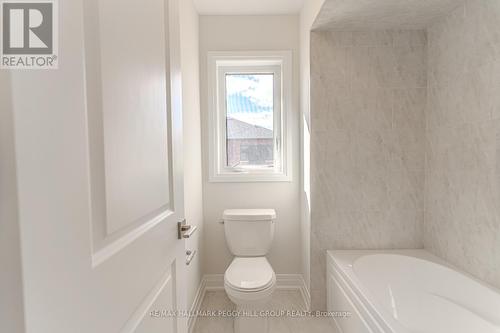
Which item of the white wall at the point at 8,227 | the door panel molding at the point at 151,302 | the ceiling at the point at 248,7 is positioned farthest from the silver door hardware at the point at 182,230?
the ceiling at the point at 248,7

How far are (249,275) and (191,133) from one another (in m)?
1.10

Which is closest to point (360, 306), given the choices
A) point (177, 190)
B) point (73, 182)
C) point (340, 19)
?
point (177, 190)

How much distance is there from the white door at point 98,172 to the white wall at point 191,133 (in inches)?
Answer: 36.9

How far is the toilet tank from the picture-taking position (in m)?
2.27

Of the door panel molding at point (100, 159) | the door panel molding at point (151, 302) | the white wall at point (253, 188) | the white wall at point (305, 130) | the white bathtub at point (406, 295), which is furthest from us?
the white wall at point (253, 188)

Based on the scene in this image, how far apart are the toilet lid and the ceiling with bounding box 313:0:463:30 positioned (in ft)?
5.71

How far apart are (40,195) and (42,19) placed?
0.96 ft

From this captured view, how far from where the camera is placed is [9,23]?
39 centimetres

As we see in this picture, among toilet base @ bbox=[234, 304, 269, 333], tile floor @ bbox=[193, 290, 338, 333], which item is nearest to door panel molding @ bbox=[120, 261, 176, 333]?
toilet base @ bbox=[234, 304, 269, 333]

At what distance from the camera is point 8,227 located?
0.36 meters

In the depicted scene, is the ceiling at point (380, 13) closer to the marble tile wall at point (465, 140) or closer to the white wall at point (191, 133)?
the marble tile wall at point (465, 140)

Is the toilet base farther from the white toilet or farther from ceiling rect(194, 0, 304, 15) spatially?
ceiling rect(194, 0, 304, 15)
